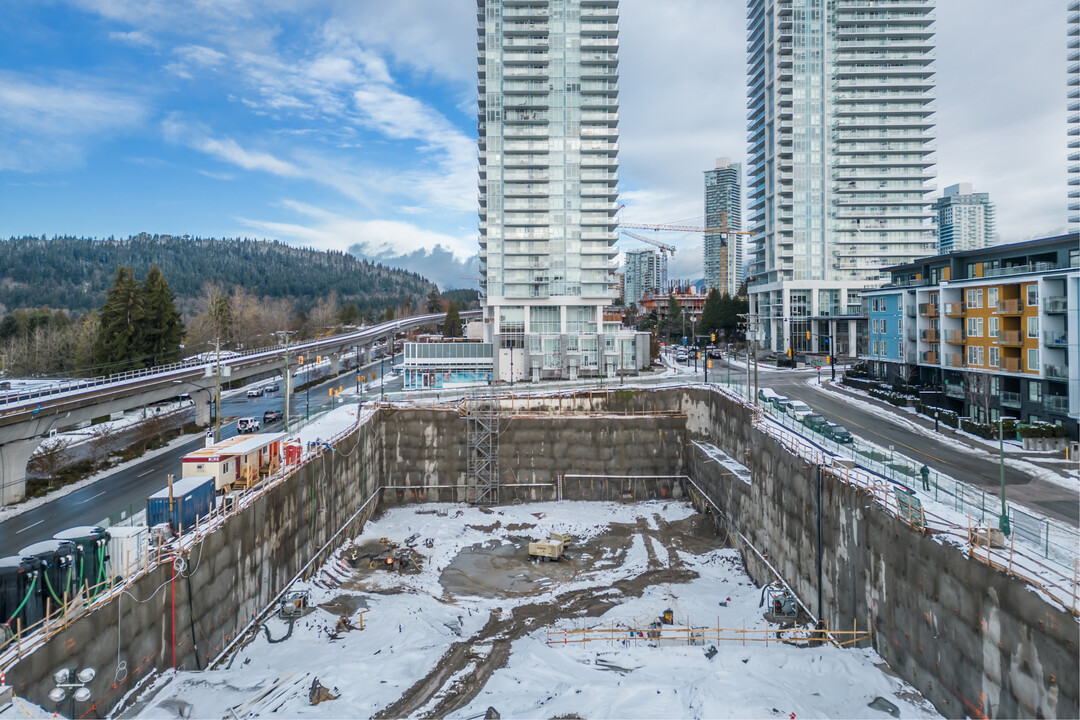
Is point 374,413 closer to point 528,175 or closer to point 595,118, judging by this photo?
point 528,175

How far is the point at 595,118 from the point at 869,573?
79.0 meters

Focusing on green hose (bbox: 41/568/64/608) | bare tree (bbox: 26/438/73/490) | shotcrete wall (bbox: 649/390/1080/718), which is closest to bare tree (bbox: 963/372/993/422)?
shotcrete wall (bbox: 649/390/1080/718)

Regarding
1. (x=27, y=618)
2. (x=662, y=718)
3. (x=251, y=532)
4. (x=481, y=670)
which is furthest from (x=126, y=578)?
(x=662, y=718)

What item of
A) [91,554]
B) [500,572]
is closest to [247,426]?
[500,572]

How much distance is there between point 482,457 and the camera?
4875 centimetres

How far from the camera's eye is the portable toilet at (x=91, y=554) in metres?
16.8

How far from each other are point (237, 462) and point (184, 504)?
20.0ft

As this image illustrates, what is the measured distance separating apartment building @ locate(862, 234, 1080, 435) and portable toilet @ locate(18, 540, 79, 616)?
48.5 meters

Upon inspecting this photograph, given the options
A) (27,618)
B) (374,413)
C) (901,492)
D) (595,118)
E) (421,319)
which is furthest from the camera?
(421,319)

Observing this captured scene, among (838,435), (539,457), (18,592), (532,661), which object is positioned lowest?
(532,661)

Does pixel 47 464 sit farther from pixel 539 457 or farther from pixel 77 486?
pixel 539 457

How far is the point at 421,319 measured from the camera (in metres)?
169

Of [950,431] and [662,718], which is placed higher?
[950,431]

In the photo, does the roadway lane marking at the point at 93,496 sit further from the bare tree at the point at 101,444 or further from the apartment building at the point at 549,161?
the apartment building at the point at 549,161
